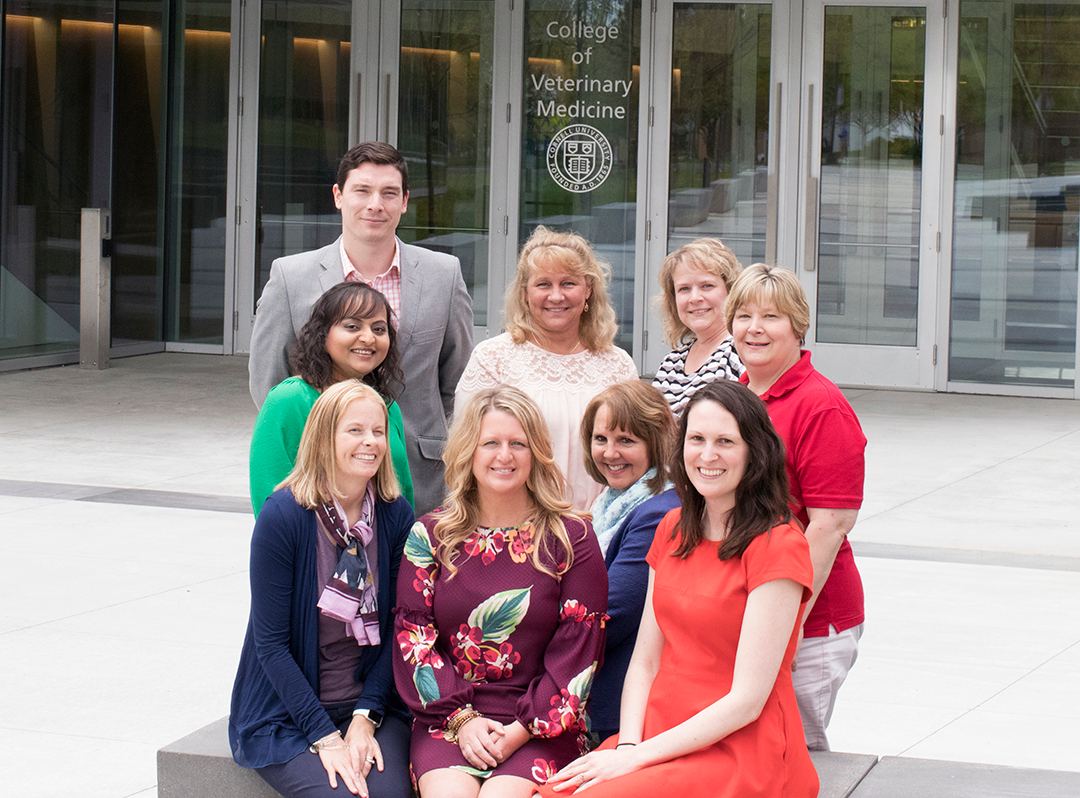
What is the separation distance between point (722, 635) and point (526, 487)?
0.60 meters

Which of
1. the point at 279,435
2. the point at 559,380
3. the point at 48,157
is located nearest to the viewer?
the point at 279,435

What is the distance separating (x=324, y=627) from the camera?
3.09 m

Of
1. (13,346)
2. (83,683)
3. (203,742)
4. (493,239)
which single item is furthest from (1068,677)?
(13,346)

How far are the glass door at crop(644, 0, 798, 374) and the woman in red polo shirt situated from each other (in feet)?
29.9

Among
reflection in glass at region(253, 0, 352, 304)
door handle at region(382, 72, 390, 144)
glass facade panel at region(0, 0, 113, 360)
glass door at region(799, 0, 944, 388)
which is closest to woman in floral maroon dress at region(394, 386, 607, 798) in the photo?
glass door at region(799, 0, 944, 388)

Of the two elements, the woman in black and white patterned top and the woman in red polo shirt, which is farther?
the woman in black and white patterned top

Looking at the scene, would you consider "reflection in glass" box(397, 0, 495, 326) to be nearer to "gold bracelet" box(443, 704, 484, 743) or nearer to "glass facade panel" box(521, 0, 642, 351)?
"glass facade panel" box(521, 0, 642, 351)

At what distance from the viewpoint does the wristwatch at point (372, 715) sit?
3057 mm

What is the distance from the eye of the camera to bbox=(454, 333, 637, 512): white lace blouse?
11.8 feet

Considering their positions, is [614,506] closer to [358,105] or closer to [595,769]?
[595,769]

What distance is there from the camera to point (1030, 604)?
5.61 m

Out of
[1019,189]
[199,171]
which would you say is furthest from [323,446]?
[199,171]

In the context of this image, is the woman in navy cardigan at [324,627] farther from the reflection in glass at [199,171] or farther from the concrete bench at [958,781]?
the reflection in glass at [199,171]

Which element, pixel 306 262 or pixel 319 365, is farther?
pixel 306 262
